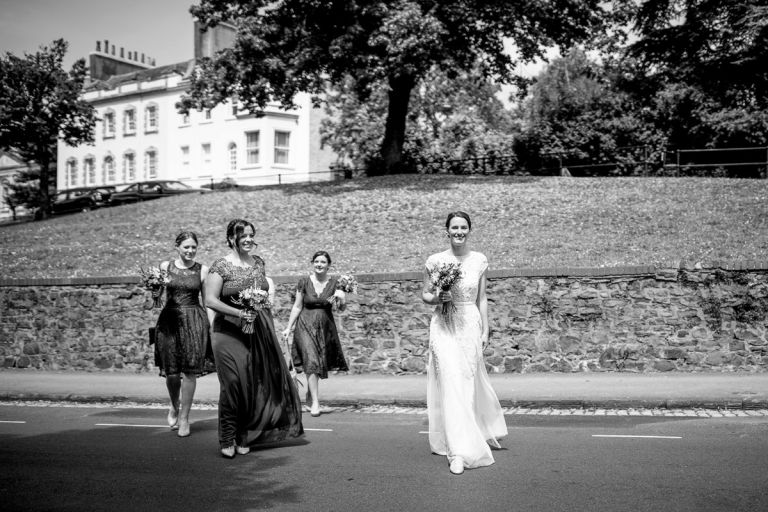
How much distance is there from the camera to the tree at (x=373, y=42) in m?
27.2

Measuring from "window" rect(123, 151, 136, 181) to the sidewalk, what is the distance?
48.4 metres

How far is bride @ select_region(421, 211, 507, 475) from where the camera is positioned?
290 inches

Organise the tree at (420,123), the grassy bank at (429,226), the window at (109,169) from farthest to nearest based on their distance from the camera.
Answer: the window at (109,169)
the tree at (420,123)
the grassy bank at (429,226)

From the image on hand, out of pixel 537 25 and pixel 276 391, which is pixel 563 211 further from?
pixel 276 391

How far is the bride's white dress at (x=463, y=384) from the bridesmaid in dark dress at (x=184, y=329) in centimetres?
317

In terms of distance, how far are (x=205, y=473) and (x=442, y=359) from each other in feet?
8.04

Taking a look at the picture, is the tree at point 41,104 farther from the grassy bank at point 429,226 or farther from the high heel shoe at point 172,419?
the high heel shoe at point 172,419

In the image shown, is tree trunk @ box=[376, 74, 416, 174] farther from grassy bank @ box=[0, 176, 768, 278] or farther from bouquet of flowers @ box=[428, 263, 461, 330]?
bouquet of flowers @ box=[428, 263, 461, 330]

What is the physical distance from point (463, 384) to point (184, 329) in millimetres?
3817

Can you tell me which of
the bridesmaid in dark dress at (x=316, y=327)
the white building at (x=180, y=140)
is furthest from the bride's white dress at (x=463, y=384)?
the white building at (x=180, y=140)

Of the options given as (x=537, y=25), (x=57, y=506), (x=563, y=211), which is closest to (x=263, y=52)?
(x=537, y=25)

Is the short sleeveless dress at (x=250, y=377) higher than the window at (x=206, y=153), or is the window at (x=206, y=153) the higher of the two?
the window at (x=206, y=153)

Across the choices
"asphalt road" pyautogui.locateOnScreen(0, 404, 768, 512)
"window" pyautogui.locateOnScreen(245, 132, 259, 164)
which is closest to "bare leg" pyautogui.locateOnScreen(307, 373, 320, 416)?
"asphalt road" pyautogui.locateOnScreen(0, 404, 768, 512)

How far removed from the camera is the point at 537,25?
1187 inches
